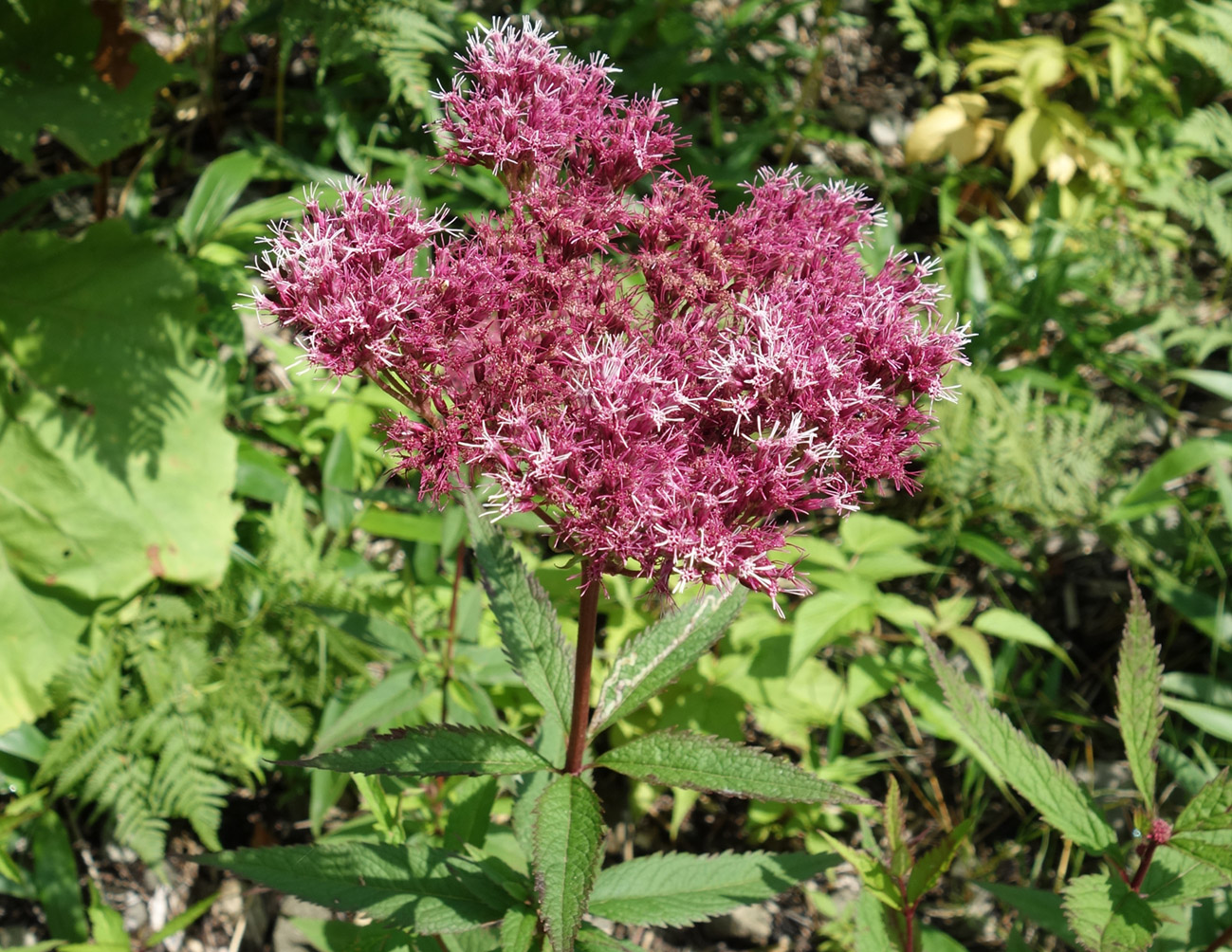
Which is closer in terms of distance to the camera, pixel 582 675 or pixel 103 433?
pixel 582 675

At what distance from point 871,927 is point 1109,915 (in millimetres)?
473

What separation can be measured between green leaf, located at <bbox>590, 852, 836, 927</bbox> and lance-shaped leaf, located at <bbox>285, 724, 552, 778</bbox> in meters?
0.42

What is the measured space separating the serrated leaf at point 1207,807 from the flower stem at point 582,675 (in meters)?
1.22

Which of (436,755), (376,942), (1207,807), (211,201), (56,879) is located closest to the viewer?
(436,755)

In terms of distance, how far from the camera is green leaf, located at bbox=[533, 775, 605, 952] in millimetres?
1496

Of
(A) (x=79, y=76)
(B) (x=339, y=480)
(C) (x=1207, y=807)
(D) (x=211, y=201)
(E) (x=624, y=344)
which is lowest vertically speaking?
(C) (x=1207, y=807)

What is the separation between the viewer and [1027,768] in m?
1.95

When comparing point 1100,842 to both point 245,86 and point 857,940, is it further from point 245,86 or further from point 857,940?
point 245,86

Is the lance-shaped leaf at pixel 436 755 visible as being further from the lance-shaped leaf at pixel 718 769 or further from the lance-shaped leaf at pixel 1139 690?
the lance-shaped leaf at pixel 1139 690

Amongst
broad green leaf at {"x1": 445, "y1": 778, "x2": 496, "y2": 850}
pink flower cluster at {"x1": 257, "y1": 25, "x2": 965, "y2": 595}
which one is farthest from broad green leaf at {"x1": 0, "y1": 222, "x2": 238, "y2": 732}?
pink flower cluster at {"x1": 257, "y1": 25, "x2": 965, "y2": 595}

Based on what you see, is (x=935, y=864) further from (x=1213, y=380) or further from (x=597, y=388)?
(x=1213, y=380)

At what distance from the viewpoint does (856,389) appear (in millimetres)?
1686

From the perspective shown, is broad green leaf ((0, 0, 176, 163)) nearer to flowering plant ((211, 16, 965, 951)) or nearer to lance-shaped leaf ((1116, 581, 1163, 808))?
flowering plant ((211, 16, 965, 951))

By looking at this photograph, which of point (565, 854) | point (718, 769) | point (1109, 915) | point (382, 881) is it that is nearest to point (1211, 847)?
point (1109, 915)
